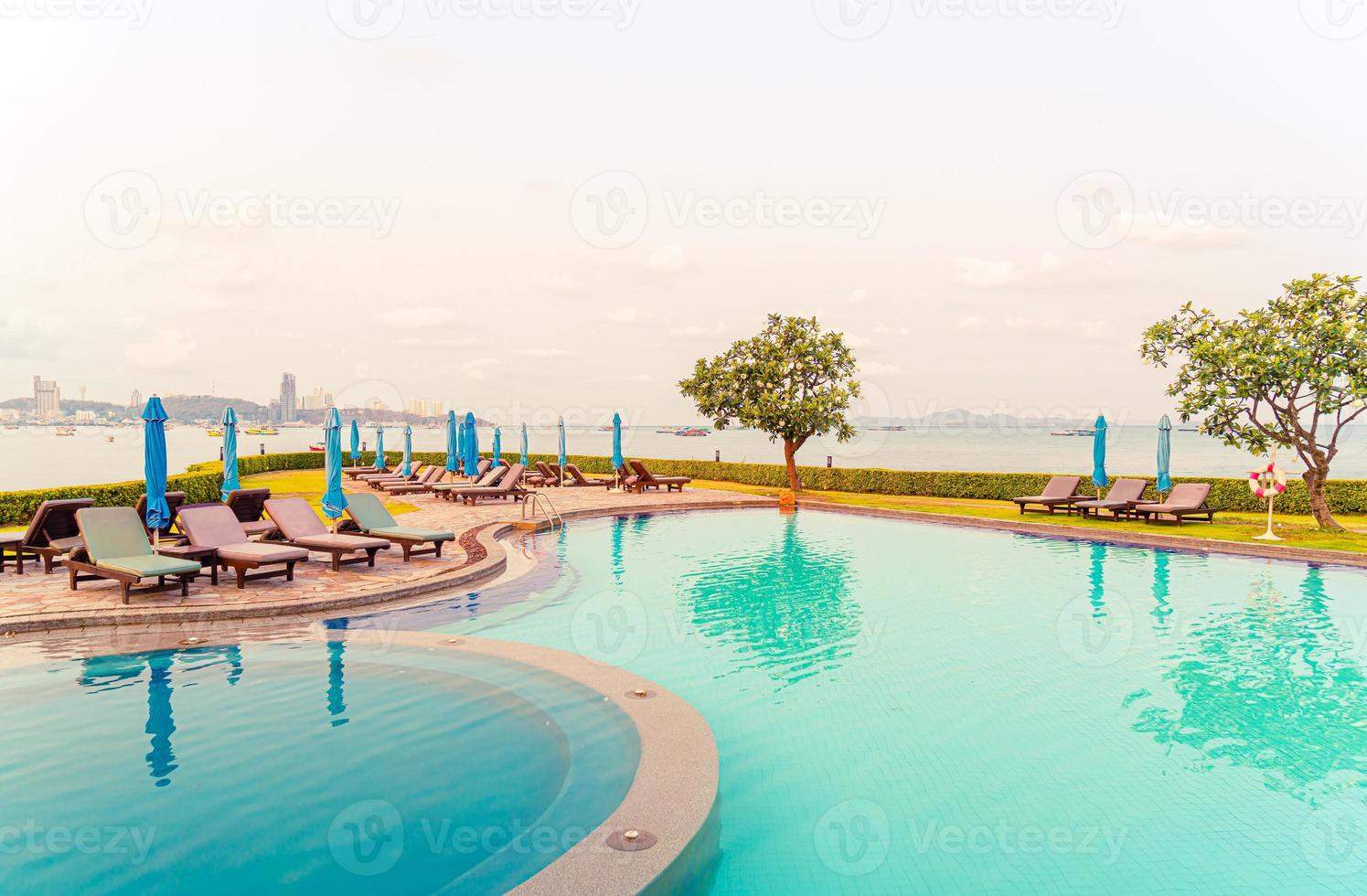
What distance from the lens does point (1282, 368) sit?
1562 centimetres

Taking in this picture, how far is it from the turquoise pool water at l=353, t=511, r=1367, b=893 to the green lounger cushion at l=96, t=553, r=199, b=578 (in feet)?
8.31

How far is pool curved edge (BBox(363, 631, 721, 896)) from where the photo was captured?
10.4ft

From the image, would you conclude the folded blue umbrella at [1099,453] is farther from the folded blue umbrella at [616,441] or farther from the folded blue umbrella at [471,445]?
the folded blue umbrella at [471,445]

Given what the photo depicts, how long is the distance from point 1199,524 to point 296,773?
19.3 metres

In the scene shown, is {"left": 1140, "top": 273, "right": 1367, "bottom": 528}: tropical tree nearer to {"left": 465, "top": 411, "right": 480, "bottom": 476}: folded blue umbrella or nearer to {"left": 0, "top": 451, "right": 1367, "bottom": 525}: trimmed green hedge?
{"left": 0, "top": 451, "right": 1367, "bottom": 525}: trimmed green hedge

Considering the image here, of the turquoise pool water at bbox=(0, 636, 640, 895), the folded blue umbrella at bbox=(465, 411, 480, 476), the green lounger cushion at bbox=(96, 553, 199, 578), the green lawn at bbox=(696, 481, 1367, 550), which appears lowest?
the turquoise pool water at bbox=(0, 636, 640, 895)

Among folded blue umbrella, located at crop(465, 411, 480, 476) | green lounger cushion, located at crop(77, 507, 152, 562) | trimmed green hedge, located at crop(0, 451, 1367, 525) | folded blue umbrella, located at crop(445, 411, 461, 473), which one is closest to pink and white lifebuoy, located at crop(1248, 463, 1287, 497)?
trimmed green hedge, located at crop(0, 451, 1367, 525)

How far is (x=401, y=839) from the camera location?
13.0 ft

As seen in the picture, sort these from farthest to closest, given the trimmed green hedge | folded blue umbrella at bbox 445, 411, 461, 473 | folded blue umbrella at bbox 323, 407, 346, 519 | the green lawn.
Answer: folded blue umbrella at bbox 445, 411, 461, 473
the trimmed green hedge
the green lawn
folded blue umbrella at bbox 323, 407, 346, 519

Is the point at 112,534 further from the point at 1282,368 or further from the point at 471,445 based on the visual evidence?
the point at 1282,368

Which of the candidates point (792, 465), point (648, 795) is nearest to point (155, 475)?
point (648, 795)

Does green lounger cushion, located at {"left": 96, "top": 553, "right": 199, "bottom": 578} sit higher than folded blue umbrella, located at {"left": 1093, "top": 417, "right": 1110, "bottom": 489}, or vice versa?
folded blue umbrella, located at {"left": 1093, "top": 417, "right": 1110, "bottom": 489}

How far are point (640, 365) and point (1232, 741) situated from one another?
34624 mm

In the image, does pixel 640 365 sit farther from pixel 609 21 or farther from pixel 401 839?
pixel 401 839
